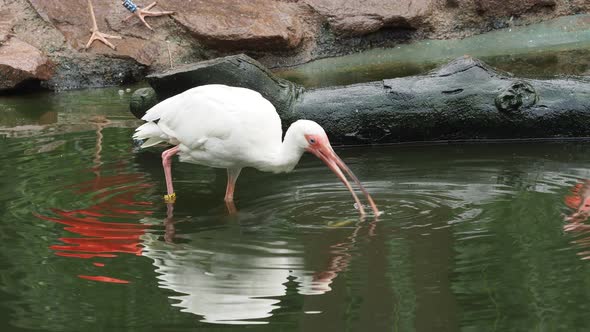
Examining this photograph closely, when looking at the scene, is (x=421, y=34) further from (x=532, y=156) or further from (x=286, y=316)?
(x=286, y=316)

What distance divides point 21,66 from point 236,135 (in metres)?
5.64

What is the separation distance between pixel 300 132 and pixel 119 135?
10.3 ft

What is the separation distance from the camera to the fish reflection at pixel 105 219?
18.1 feet

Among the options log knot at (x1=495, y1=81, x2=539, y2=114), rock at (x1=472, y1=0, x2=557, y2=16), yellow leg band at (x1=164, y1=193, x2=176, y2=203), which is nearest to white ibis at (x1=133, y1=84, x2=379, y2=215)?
yellow leg band at (x1=164, y1=193, x2=176, y2=203)

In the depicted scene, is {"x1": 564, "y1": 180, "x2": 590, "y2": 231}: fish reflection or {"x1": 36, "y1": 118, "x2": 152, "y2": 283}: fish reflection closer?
{"x1": 36, "y1": 118, "x2": 152, "y2": 283}: fish reflection

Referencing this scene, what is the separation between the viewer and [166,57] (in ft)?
39.8

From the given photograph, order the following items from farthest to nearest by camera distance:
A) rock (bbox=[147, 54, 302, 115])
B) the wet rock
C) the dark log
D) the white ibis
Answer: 1. the wet rock
2. the dark log
3. rock (bbox=[147, 54, 302, 115])
4. the white ibis

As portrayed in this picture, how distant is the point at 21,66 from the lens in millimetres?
11297

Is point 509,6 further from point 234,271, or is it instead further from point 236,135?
point 234,271

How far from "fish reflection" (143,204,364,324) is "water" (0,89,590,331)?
1 cm

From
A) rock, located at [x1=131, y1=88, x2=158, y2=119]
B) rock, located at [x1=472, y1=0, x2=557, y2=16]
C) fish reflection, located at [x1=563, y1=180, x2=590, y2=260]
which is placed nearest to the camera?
fish reflection, located at [x1=563, y1=180, x2=590, y2=260]

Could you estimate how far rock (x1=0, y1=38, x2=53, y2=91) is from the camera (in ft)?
37.0

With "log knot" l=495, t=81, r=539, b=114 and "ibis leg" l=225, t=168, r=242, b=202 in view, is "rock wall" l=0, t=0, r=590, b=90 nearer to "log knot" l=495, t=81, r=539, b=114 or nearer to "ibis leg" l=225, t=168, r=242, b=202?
"log knot" l=495, t=81, r=539, b=114

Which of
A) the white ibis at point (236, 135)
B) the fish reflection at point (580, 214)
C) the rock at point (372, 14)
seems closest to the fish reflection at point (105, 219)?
the white ibis at point (236, 135)
